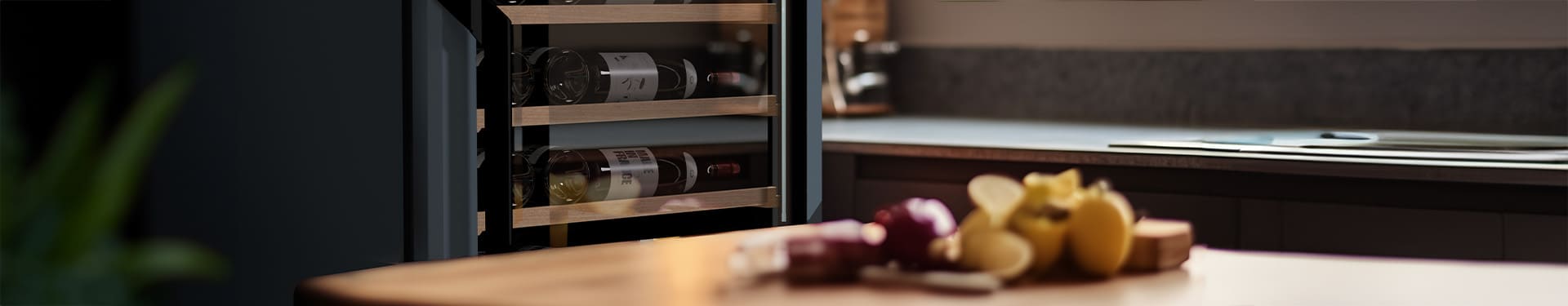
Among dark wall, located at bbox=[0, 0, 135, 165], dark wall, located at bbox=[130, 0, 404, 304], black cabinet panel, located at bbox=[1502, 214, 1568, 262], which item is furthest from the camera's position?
black cabinet panel, located at bbox=[1502, 214, 1568, 262]

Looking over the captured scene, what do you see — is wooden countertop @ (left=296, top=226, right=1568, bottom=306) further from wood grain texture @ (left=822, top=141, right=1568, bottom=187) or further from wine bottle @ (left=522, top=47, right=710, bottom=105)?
wood grain texture @ (left=822, top=141, right=1568, bottom=187)

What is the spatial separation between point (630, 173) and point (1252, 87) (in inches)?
59.3

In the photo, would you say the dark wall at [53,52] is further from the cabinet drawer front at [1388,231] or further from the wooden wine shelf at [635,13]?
the cabinet drawer front at [1388,231]

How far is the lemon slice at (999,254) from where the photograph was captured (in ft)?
A: 3.72

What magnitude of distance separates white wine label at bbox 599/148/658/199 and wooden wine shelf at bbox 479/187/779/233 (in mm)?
11

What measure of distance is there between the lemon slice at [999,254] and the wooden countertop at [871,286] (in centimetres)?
2

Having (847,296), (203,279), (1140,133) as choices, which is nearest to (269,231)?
(203,279)

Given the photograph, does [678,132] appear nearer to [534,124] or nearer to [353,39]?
[534,124]

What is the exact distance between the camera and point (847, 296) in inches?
42.4

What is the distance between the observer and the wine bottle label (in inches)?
81.8

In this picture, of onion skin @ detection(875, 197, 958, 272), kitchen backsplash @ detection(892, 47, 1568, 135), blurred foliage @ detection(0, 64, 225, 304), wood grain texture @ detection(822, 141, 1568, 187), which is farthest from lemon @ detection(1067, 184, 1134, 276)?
kitchen backsplash @ detection(892, 47, 1568, 135)

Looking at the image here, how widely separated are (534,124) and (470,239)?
6.6 inches

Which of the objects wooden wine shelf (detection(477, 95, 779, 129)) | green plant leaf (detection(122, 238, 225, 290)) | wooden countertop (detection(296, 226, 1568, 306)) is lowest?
wooden countertop (detection(296, 226, 1568, 306))

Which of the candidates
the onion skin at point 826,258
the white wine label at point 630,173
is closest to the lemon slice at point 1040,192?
the onion skin at point 826,258
